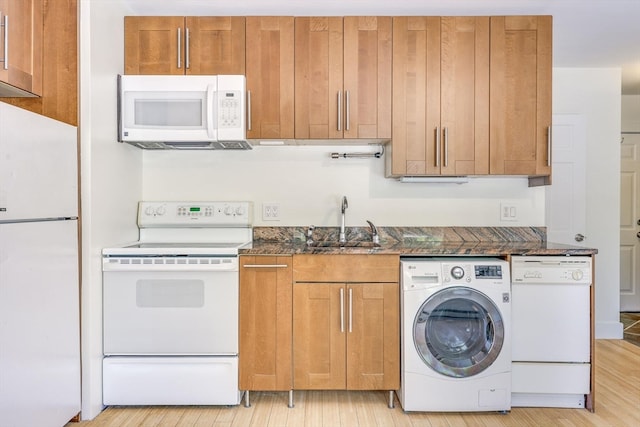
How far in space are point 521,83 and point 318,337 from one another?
76.6 inches

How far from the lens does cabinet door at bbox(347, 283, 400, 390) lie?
2.15 meters

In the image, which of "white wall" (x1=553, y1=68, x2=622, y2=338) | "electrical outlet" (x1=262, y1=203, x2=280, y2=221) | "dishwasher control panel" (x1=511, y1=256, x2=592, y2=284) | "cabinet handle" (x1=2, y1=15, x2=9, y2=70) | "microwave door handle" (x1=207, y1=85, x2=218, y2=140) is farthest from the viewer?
"white wall" (x1=553, y1=68, x2=622, y2=338)

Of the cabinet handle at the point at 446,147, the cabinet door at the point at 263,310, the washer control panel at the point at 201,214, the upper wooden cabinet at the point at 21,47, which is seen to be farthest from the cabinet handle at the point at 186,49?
the cabinet handle at the point at 446,147

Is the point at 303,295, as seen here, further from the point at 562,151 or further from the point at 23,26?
the point at 562,151

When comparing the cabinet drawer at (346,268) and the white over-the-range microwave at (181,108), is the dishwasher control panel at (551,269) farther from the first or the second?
the white over-the-range microwave at (181,108)

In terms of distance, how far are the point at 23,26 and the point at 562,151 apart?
12.4ft

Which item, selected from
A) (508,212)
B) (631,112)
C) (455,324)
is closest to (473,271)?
(455,324)

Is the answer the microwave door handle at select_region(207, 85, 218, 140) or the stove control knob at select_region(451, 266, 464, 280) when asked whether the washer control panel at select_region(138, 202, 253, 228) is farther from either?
the stove control knob at select_region(451, 266, 464, 280)

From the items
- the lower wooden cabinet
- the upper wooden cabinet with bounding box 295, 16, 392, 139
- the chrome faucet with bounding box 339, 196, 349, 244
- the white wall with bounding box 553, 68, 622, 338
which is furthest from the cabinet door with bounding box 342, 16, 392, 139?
the white wall with bounding box 553, 68, 622, 338

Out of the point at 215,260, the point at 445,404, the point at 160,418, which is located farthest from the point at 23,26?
the point at 445,404

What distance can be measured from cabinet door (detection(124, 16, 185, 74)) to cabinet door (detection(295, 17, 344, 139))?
0.73 meters

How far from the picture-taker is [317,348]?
7.09 feet

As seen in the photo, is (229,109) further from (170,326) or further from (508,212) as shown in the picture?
(508,212)

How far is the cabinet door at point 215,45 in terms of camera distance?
2.41 metres
